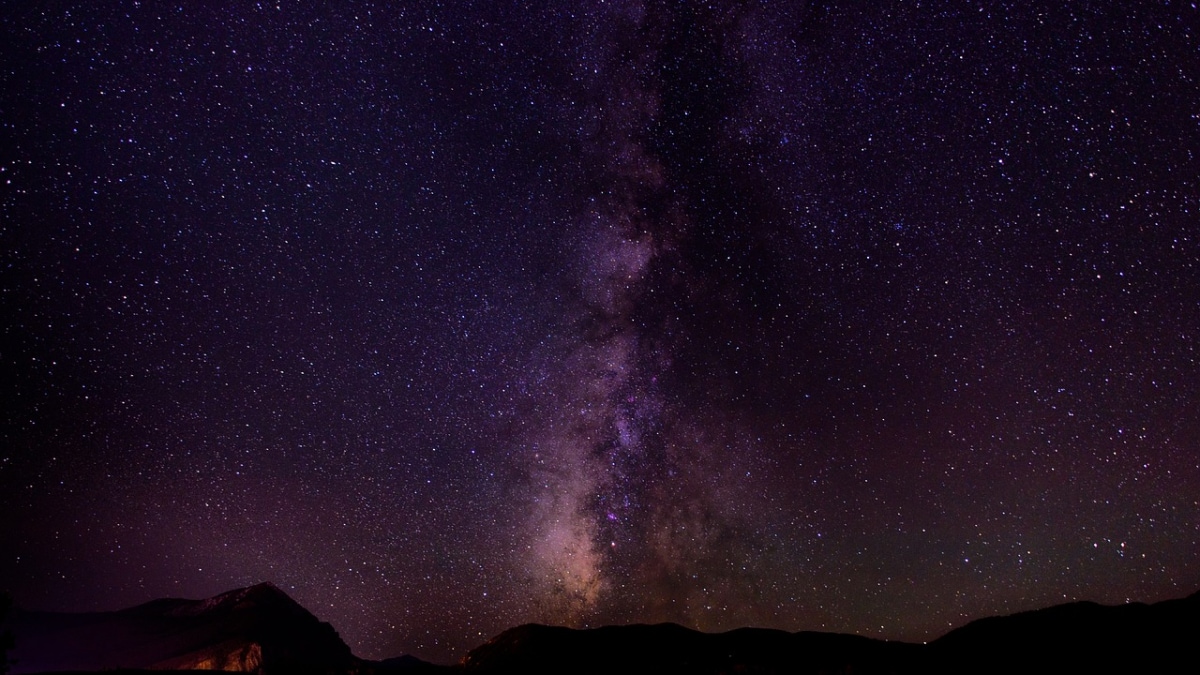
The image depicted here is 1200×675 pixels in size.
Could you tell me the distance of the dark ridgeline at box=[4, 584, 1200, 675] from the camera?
78.9 ft

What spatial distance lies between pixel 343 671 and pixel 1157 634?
130 ft

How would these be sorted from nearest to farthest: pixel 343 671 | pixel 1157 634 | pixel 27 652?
pixel 343 671, pixel 1157 634, pixel 27 652

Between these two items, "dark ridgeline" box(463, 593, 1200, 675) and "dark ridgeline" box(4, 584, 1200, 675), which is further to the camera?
"dark ridgeline" box(4, 584, 1200, 675)

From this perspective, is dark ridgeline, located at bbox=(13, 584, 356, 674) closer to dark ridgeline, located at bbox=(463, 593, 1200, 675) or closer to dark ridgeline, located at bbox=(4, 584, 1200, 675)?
dark ridgeline, located at bbox=(4, 584, 1200, 675)

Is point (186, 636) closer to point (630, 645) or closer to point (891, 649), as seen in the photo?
point (630, 645)

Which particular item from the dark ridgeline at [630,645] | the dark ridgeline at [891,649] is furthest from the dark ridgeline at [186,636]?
the dark ridgeline at [891,649]

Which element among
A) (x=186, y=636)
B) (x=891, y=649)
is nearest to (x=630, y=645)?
(x=891, y=649)

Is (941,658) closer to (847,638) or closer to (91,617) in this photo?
(847,638)

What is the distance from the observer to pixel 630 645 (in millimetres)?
44781

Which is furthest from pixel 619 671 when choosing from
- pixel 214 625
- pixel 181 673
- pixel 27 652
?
pixel 27 652

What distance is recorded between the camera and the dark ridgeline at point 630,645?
24.0m

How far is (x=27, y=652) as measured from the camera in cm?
6631

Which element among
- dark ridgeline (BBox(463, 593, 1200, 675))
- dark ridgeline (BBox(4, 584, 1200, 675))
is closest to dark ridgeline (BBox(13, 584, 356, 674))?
dark ridgeline (BBox(4, 584, 1200, 675))

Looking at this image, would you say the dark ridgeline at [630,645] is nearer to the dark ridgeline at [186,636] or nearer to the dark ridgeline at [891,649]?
the dark ridgeline at [891,649]
